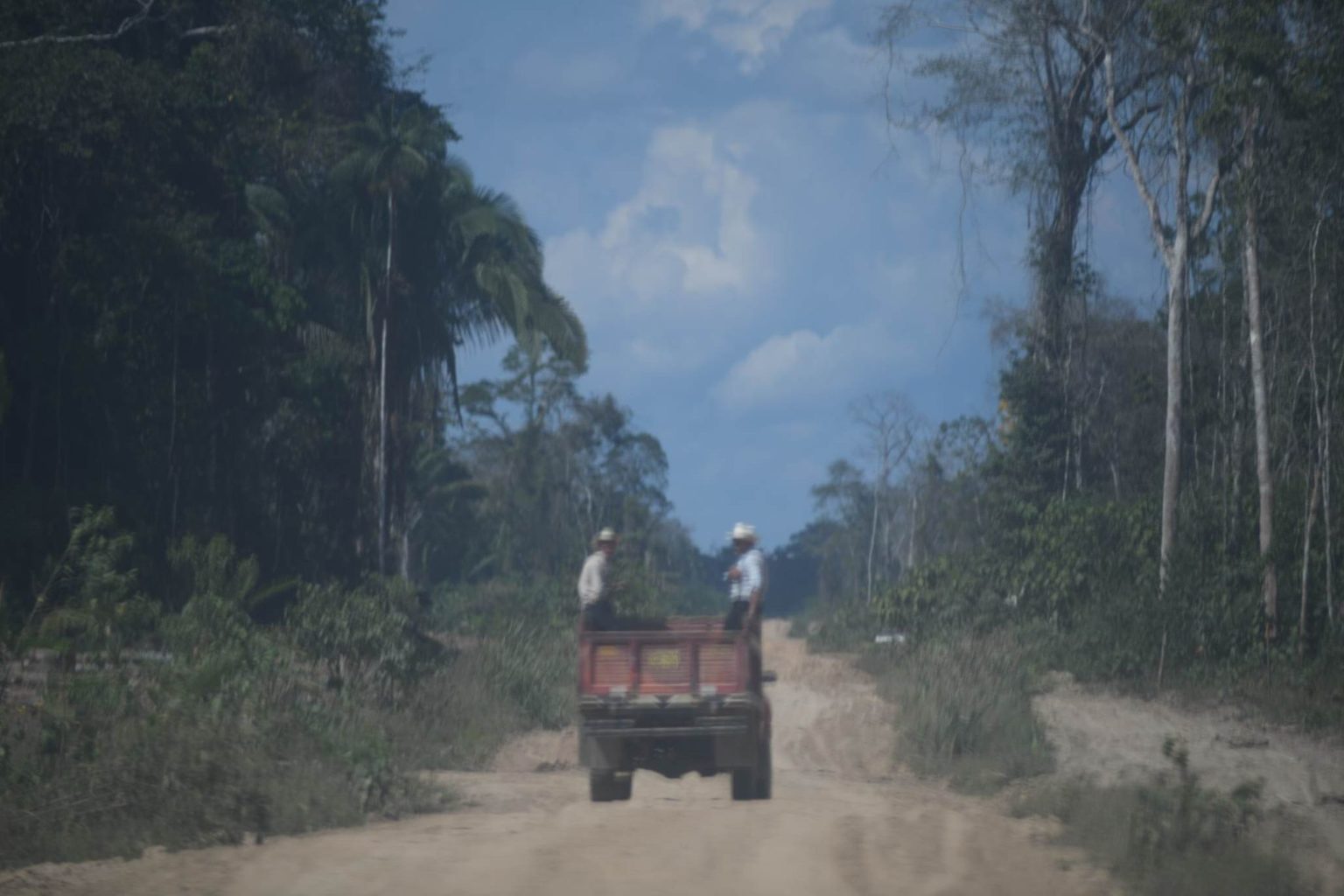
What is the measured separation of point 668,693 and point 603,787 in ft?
4.07

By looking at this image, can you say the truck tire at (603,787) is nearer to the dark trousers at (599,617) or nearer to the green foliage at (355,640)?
the dark trousers at (599,617)

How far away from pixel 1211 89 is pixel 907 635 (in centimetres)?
1210

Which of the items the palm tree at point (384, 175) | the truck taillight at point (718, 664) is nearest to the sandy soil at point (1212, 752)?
the truck taillight at point (718, 664)

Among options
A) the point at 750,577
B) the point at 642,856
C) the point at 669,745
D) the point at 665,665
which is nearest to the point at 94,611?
the point at 665,665

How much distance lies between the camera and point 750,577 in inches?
508

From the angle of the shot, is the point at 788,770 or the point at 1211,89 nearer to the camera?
the point at 788,770

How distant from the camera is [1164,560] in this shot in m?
22.8

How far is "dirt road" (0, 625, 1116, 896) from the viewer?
8344 millimetres

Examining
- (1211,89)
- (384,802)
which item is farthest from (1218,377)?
(384,802)

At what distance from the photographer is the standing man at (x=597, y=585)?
12969mm

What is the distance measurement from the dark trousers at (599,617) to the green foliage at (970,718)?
184 inches

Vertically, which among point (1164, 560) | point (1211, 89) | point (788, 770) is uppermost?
→ point (1211, 89)

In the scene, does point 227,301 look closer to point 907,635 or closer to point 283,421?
point 283,421

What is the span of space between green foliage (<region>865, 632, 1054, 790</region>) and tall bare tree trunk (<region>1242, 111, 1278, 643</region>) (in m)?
3.99
